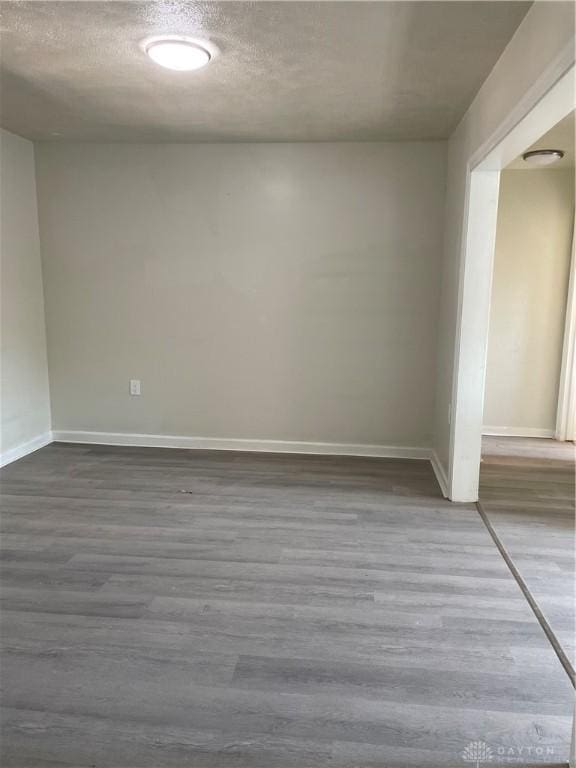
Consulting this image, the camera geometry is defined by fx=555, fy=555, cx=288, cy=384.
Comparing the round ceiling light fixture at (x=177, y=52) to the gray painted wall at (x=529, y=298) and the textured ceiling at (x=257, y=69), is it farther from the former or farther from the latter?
the gray painted wall at (x=529, y=298)

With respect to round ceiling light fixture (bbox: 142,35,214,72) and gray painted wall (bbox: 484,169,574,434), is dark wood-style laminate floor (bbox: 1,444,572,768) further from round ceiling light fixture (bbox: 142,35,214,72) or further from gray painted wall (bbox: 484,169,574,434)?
round ceiling light fixture (bbox: 142,35,214,72)

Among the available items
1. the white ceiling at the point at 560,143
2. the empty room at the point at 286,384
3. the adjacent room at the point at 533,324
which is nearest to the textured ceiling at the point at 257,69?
the empty room at the point at 286,384

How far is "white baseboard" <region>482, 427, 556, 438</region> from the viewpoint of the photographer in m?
5.18

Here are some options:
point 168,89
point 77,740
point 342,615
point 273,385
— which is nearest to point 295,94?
point 168,89

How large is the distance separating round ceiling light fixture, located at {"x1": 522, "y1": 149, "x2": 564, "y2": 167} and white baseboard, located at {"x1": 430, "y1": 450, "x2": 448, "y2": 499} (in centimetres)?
235

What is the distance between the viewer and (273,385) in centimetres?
439

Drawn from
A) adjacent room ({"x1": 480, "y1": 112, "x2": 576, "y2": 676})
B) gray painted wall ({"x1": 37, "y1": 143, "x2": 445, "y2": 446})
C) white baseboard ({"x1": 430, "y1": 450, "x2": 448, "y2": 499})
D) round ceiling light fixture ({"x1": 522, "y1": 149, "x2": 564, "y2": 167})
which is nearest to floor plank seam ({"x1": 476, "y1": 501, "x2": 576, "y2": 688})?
white baseboard ({"x1": 430, "y1": 450, "x2": 448, "y2": 499})

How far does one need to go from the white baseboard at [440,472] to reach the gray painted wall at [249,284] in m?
0.19

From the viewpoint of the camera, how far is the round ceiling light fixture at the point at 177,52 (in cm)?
234

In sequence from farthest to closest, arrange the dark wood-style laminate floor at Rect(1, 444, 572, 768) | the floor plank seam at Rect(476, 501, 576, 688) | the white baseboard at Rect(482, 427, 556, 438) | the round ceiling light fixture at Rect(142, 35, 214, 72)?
the white baseboard at Rect(482, 427, 556, 438), the round ceiling light fixture at Rect(142, 35, 214, 72), the floor plank seam at Rect(476, 501, 576, 688), the dark wood-style laminate floor at Rect(1, 444, 572, 768)

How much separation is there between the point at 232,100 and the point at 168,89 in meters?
0.37

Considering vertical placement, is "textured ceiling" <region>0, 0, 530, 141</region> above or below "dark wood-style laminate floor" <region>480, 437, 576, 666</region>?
above

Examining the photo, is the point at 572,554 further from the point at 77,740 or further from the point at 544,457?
the point at 77,740

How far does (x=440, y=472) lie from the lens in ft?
12.6
